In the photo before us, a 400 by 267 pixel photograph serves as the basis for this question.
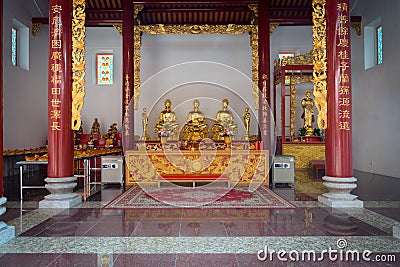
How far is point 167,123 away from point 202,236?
748 cm

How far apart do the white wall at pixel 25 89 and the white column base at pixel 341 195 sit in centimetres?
732

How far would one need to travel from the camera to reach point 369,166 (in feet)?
30.9

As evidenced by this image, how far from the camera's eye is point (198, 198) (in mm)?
5469

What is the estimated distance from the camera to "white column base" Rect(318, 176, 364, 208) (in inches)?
188

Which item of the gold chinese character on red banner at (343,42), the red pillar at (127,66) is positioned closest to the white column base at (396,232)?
the gold chinese character on red banner at (343,42)

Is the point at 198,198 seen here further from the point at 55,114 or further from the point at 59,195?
the point at 55,114

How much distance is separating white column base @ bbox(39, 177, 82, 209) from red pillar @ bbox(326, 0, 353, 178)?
142 inches

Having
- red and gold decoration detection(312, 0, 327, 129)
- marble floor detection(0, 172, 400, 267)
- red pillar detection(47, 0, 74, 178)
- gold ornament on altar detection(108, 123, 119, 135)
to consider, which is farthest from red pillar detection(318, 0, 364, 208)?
gold ornament on altar detection(108, 123, 119, 135)

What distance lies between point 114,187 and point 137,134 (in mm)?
4850

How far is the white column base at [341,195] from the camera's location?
15.6ft

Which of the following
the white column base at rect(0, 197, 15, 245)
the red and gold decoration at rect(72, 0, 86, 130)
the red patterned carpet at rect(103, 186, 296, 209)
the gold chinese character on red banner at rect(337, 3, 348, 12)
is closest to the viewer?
the white column base at rect(0, 197, 15, 245)

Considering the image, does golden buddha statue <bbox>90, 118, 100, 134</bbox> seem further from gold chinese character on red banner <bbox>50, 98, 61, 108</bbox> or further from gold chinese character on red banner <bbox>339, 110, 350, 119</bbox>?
gold chinese character on red banner <bbox>339, 110, 350, 119</bbox>

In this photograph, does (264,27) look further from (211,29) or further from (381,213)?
(381,213)

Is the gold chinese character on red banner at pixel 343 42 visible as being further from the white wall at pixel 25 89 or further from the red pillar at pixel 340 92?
the white wall at pixel 25 89
